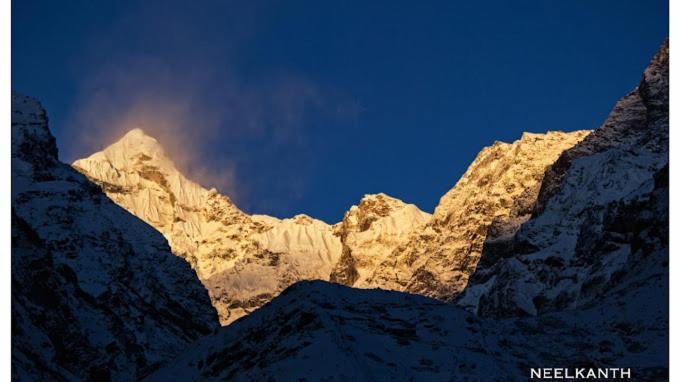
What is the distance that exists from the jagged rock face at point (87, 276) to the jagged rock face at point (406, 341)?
24945mm

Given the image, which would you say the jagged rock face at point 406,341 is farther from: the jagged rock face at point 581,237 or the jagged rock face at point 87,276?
the jagged rock face at point 581,237

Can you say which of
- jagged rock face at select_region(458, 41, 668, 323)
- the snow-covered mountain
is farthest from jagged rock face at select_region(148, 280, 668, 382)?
jagged rock face at select_region(458, 41, 668, 323)

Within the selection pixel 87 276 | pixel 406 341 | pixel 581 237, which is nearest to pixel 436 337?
pixel 406 341

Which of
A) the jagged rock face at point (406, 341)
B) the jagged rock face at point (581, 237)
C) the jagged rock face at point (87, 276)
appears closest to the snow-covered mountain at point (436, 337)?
the jagged rock face at point (406, 341)

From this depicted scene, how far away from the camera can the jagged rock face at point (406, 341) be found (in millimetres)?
78938

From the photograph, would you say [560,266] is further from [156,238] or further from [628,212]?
[156,238]

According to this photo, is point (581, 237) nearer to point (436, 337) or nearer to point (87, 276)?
point (87, 276)

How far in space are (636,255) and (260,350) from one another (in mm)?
42079

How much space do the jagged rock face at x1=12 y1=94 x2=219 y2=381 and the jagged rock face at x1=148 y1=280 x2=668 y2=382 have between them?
2494 centimetres

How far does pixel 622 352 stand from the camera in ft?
277

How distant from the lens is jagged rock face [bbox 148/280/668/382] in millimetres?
78938

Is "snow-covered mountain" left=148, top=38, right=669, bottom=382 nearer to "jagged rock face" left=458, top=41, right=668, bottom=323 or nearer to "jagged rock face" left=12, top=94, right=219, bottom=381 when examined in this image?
"jagged rock face" left=12, top=94, right=219, bottom=381

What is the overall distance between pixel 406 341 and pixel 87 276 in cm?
8736
